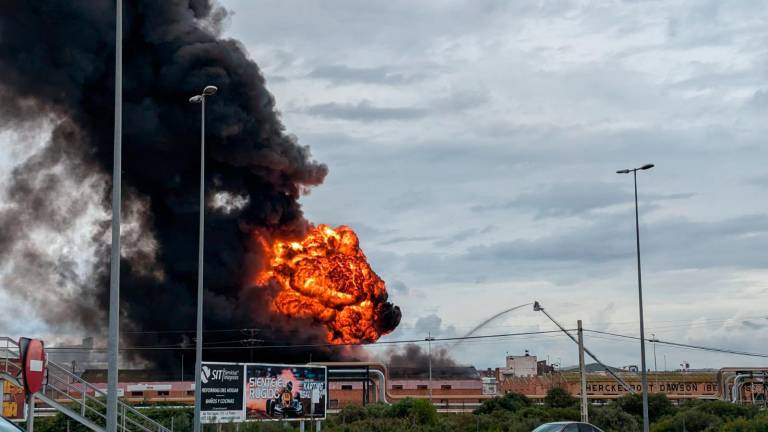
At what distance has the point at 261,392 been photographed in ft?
126

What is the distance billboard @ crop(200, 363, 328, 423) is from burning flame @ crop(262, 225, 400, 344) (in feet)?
133

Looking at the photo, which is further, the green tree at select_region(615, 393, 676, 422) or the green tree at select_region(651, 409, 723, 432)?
the green tree at select_region(615, 393, 676, 422)

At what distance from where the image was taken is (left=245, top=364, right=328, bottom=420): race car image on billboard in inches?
1492

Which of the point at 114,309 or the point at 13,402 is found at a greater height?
the point at 114,309

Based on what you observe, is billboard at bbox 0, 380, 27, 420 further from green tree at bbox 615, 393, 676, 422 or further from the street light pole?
green tree at bbox 615, 393, 676, 422

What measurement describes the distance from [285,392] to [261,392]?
62.6 inches

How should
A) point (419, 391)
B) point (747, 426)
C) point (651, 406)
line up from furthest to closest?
point (419, 391)
point (651, 406)
point (747, 426)

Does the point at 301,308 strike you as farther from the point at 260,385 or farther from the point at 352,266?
the point at 260,385

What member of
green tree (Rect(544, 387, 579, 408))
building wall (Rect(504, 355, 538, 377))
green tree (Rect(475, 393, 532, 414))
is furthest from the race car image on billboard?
building wall (Rect(504, 355, 538, 377))

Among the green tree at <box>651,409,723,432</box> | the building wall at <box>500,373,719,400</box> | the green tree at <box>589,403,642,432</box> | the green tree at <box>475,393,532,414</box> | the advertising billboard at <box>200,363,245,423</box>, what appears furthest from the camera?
the building wall at <box>500,373,719,400</box>

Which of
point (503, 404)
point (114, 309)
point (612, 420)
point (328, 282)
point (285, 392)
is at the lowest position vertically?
point (612, 420)

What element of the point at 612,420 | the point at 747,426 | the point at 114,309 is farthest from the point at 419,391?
the point at 114,309

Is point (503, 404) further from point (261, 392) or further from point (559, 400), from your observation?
point (261, 392)

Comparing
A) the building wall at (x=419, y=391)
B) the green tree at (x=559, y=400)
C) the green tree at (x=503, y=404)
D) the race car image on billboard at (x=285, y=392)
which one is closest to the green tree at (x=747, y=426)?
the race car image on billboard at (x=285, y=392)
